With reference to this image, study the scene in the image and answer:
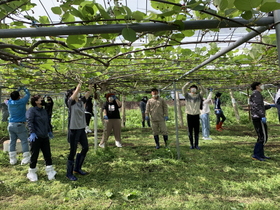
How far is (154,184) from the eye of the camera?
2.99 metres

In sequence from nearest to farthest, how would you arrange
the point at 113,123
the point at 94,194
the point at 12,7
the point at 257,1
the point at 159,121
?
the point at 257,1
the point at 12,7
the point at 94,194
the point at 159,121
the point at 113,123

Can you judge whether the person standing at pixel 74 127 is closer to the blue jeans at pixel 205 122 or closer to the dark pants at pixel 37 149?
the dark pants at pixel 37 149

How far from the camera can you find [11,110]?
3.99 meters

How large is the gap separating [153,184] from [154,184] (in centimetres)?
2

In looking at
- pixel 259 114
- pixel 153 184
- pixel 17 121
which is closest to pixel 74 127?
pixel 153 184

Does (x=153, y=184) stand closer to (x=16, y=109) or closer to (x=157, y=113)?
(x=157, y=113)

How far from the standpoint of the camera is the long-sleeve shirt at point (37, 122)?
312cm

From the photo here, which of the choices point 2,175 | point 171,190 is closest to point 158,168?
point 171,190

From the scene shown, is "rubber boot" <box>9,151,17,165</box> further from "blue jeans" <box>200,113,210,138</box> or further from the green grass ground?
"blue jeans" <box>200,113,210,138</box>

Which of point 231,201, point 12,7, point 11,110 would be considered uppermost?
point 12,7

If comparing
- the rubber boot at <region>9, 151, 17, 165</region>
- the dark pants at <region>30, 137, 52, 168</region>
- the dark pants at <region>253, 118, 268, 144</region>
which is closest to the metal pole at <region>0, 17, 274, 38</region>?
the dark pants at <region>30, 137, 52, 168</region>

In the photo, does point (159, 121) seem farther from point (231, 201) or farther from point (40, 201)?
point (40, 201)

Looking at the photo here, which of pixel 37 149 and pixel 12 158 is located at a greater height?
pixel 37 149

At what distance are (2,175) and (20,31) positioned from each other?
338 centimetres
